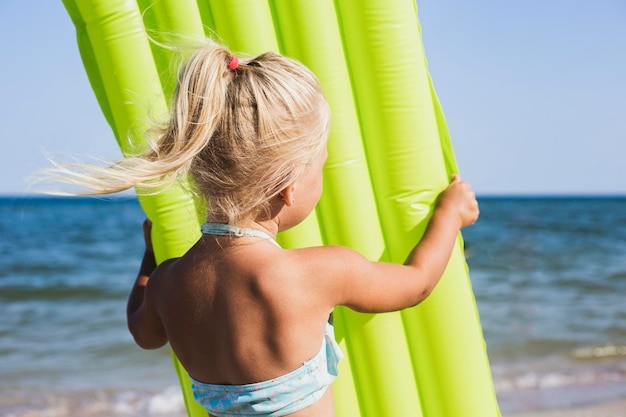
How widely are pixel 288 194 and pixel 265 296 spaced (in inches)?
8.0

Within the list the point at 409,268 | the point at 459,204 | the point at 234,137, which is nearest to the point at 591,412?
the point at 459,204

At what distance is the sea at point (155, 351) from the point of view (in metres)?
4.44

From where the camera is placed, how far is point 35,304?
723 cm

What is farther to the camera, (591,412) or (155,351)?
(155,351)

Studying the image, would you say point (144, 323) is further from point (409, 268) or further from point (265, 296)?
point (409, 268)

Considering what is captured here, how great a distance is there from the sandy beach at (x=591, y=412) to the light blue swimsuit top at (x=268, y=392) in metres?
3.11

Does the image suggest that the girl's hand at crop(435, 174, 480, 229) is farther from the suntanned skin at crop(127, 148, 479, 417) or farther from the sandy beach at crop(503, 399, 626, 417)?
the sandy beach at crop(503, 399, 626, 417)

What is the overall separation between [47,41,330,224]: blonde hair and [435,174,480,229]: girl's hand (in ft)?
1.61

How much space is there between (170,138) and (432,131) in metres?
0.72

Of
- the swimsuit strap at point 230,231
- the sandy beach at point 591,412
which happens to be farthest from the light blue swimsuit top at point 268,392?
the sandy beach at point 591,412

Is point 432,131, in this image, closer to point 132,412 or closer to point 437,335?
point 437,335

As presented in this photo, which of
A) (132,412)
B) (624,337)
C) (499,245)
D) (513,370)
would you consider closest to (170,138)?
(132,412)

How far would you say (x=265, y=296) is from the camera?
1.24 m

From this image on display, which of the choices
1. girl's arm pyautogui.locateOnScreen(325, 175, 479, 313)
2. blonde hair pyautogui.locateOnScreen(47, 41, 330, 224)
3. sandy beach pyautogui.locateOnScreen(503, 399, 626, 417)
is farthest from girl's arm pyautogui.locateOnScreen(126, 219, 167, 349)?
sandy beach pyautogui.locateOnScreen(503, 399, 626, 417)
